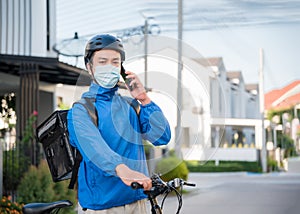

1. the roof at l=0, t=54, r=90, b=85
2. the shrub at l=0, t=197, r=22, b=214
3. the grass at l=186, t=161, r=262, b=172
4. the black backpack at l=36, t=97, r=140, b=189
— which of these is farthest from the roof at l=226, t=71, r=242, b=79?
the black backpack at l=36, t=97, r=140, b=189

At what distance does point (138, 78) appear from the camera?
1.54 metres

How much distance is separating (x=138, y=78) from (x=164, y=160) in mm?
275

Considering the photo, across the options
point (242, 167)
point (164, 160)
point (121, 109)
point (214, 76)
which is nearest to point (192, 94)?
point (214, 76)

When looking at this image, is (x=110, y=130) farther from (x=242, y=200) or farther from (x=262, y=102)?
(x=262, y=102)

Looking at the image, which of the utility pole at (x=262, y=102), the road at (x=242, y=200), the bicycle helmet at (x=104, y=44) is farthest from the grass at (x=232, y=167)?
the bicycle helmet at (x=104, y=44)

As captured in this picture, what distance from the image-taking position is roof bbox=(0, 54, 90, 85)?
7.02 m

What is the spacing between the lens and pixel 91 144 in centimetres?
152

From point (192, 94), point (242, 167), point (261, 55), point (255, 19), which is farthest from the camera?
point (261, 55)

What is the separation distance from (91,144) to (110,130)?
0.21ft

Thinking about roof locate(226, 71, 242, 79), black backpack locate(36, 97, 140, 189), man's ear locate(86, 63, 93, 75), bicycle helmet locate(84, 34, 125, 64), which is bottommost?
black backpack locate(36, 97, 140, 189)

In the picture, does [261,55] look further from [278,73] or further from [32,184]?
[32,184]

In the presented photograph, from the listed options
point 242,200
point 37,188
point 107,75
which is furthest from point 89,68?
point 242,200

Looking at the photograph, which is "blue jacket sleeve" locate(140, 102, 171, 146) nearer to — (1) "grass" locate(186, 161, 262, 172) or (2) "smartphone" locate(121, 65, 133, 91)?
(2) "smartphone" locate(121, 65, 133, 91)

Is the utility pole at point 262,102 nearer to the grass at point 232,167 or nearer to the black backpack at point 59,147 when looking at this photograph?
the grass at point 232,167
